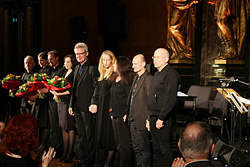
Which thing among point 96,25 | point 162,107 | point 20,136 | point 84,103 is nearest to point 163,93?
point 162,107

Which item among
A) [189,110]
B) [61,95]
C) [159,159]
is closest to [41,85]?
[61,95]

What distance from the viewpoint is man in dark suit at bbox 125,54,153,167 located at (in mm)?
4379

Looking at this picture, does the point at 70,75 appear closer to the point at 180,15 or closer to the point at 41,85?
the point at 41,85

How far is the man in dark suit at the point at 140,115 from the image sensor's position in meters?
4.38

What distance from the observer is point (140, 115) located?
443 centimetres

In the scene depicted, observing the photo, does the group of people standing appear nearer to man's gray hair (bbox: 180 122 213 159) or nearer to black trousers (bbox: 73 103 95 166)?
black trousers (bbox: 73 103 95 166)

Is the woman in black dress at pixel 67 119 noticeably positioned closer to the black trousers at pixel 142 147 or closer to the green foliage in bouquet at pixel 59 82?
the green foliage in bouquet at pixel 59 82

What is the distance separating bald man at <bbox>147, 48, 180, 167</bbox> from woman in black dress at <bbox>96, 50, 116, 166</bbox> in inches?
32.0

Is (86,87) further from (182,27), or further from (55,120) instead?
(182,27)

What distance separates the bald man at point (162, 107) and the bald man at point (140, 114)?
159 millimetres

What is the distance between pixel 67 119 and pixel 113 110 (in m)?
0.95

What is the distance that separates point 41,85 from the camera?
18.7 ft

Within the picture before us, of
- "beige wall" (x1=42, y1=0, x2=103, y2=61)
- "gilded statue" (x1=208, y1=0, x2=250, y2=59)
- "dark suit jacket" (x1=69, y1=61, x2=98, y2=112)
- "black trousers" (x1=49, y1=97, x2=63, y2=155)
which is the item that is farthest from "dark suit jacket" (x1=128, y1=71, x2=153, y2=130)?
"beige wall" (x1=42, y1=0, x2=103, y2=61)

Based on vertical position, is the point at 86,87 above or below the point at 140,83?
below
